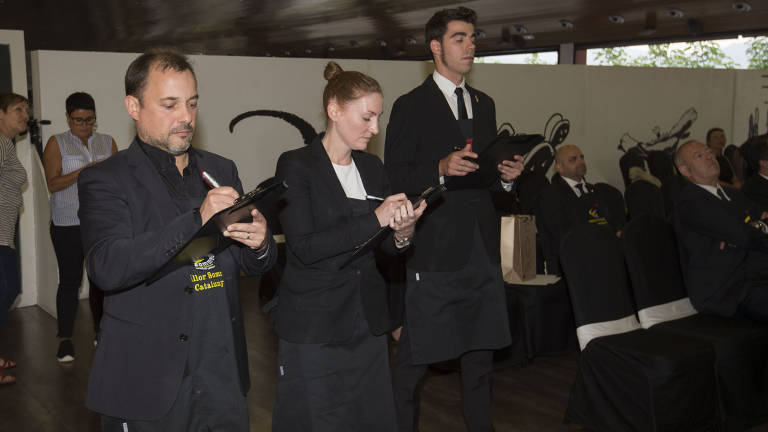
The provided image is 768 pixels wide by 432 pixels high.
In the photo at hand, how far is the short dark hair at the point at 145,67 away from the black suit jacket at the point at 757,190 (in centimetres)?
423

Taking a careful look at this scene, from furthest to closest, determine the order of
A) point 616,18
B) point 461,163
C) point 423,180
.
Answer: point 616,18, point 423,180, point 461,163

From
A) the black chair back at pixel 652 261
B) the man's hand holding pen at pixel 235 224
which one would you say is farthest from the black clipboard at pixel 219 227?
the black chair back at pixel 652 261

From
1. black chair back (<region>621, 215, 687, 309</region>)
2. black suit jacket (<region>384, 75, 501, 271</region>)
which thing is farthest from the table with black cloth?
black suit jacket (<region>384, 75, 501, 271</region>)

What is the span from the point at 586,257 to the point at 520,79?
5130mm

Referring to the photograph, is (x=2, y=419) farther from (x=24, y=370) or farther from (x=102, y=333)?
(x=102, y=333)

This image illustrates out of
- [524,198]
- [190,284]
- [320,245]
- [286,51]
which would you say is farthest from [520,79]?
[286,51]

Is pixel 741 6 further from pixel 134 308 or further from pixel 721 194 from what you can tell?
pixel 134 308

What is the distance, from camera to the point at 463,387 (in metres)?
2.94

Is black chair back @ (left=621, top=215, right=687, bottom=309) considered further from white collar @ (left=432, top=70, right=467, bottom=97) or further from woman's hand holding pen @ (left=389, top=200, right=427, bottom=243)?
woman's hand holding pen @ (left=389, top=200, right=427, bottom=243)

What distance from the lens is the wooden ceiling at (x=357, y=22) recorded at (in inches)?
370

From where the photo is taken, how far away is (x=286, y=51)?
1541 cm

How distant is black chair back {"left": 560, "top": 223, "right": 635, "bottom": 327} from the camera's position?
3.29m

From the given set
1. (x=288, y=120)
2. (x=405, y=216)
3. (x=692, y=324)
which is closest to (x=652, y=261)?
(x=692, y=324)

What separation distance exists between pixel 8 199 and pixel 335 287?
2.79 meters
